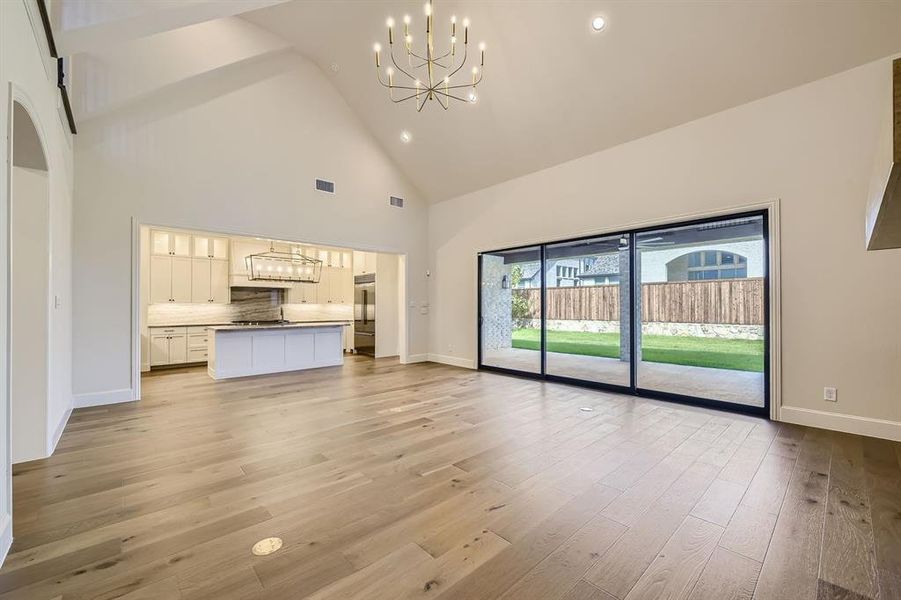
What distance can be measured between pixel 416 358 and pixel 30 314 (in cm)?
567

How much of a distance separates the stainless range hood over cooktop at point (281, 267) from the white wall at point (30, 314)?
503cm

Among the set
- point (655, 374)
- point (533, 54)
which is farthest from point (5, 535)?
point (655, 374)

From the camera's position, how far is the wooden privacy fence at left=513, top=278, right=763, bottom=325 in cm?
429

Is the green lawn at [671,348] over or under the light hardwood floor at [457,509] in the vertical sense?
over

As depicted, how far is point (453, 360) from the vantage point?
24.6 ft

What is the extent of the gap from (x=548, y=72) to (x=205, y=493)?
17.8ft

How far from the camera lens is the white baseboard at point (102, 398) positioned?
442cm

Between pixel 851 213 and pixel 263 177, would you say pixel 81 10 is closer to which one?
pixel 263 177

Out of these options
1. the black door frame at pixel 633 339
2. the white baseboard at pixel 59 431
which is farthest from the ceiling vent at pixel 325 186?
the white baseboard at pixel 59 431

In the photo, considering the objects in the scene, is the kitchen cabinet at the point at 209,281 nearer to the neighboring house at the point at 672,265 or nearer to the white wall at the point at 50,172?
the white wall at the point at 50,172

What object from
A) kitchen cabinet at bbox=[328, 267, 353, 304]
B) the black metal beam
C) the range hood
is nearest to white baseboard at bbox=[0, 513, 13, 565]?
the black metal beam

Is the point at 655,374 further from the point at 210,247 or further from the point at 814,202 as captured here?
the point at 210,247

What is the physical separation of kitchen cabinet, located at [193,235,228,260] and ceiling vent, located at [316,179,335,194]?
3.05 meters

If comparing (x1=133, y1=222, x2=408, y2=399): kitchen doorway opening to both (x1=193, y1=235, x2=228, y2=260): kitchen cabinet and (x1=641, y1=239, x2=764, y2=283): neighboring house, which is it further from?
(x1=641, y1=239, x2=764, y2=283): neighboring house
